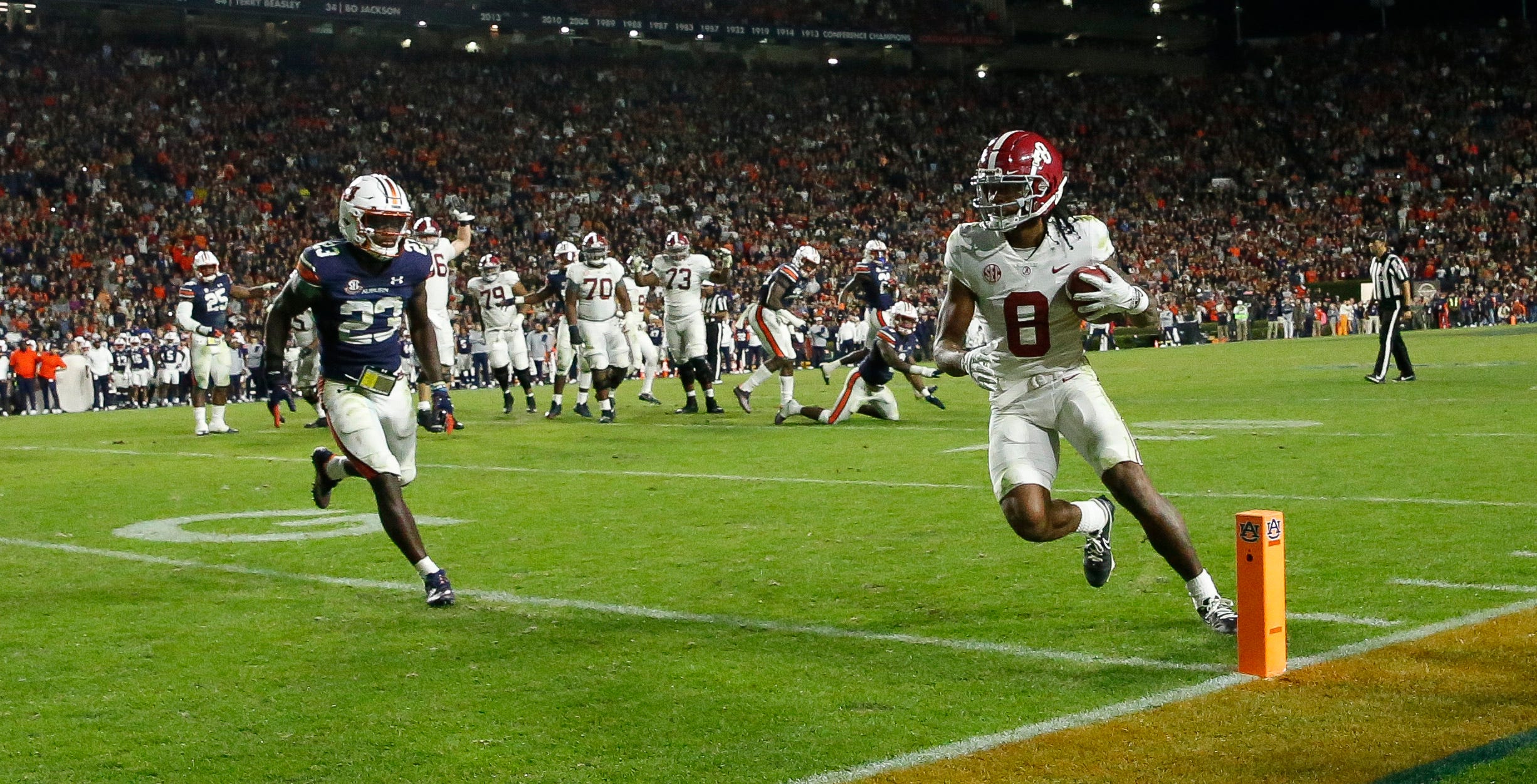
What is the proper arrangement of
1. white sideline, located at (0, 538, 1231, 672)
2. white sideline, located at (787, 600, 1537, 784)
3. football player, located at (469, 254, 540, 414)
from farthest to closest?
football player, located at (469, 254, 540, 414)
white sideline, located at (0, 538, 1231, 672)
white sideline, located at (787, 600, 1537, 784)

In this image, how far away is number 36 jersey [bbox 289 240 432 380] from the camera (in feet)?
22.3

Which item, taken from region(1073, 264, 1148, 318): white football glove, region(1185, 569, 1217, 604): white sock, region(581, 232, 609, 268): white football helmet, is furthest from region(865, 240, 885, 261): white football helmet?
region(1185, 569, 1217, 604): white sock

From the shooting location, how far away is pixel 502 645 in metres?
5.68

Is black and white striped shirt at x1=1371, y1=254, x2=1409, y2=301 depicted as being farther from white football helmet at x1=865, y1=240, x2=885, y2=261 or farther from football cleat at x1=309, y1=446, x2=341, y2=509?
football cleat at x1=309, y1=446, x2=341, y2=509

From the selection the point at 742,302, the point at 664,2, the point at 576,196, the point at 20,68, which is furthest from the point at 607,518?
the point at 664,2

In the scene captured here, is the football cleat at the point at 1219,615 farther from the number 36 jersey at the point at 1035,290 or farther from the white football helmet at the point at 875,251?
the white football helmet at the point at 875,251

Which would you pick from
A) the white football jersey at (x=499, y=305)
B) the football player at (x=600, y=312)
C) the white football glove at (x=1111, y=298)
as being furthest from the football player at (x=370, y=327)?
the white football jersey at (x=499, y=305)

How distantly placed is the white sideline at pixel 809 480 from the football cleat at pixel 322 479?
3762mm

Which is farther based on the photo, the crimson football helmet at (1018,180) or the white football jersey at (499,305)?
the white football jersey at (499,305)

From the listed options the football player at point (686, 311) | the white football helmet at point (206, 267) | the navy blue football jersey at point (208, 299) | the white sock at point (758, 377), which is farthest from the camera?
the football player at point (686, 311)

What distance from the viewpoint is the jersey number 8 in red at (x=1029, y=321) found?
18.4ft

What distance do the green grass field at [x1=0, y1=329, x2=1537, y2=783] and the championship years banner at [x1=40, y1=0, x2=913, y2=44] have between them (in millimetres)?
30063

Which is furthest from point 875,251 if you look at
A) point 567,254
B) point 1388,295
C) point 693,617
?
point 693,617

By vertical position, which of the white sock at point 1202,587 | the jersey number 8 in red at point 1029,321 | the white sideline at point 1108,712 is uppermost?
the jersey number 8 in red at point 1029,321
